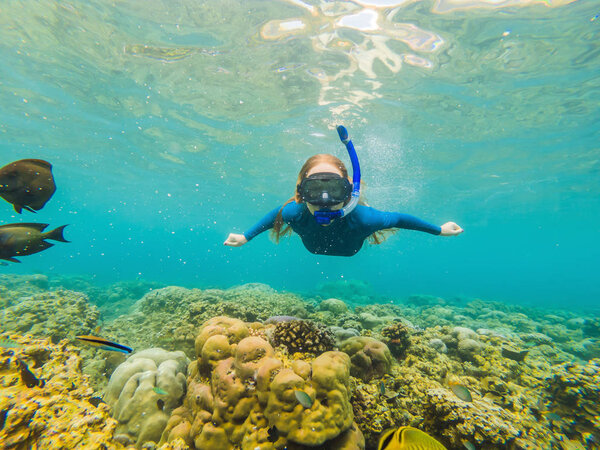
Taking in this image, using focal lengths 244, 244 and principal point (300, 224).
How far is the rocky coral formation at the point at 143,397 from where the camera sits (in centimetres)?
297

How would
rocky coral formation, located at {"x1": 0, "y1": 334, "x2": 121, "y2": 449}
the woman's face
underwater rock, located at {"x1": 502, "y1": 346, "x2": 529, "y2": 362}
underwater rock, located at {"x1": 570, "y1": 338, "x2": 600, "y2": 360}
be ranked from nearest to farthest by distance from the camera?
1. rocky coral formation, located at {"x1": 0, "y1": 334, "x2": 121, "y2": 449}
2. the woman's face
3. underwater rock, located at {"x1": 502, "y1": 346, "x2": 529, "y2": 362}
4. underwater rock, located at {"x1": 570, "y1": 338, "x2": 600, "y2": 360}

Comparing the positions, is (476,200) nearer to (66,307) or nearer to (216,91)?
(216,91)

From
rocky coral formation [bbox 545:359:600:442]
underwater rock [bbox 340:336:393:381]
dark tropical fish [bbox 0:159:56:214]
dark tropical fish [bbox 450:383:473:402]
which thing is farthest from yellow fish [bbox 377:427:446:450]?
dark tropical fish [bbox 0:159:56:214]

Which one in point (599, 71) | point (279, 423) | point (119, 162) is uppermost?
point (599, 71)

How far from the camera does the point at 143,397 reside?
3129mm

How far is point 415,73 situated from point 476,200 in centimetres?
2879

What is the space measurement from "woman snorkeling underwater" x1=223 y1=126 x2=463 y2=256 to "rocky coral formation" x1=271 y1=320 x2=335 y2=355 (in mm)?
1522

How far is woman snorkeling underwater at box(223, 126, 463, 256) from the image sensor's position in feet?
11.8

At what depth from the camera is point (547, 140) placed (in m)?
18.6

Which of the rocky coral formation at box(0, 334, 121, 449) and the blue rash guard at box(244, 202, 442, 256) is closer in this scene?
the rocky coral formation at box(0, 334, 121, 449)

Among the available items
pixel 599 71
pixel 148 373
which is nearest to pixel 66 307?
pixel 148 373

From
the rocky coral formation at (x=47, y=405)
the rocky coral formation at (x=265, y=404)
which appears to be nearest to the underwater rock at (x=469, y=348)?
the rocky coral formation at (x=265, y=404)

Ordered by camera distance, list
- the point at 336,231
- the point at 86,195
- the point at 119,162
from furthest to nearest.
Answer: the point at 86,195 → the point at 119,162 → the point at 336,231

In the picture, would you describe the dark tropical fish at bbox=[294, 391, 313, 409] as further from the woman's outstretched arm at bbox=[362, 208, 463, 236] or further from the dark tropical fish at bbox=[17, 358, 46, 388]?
the dark tropical fish at bbox=[17, 358, 46, 388]
